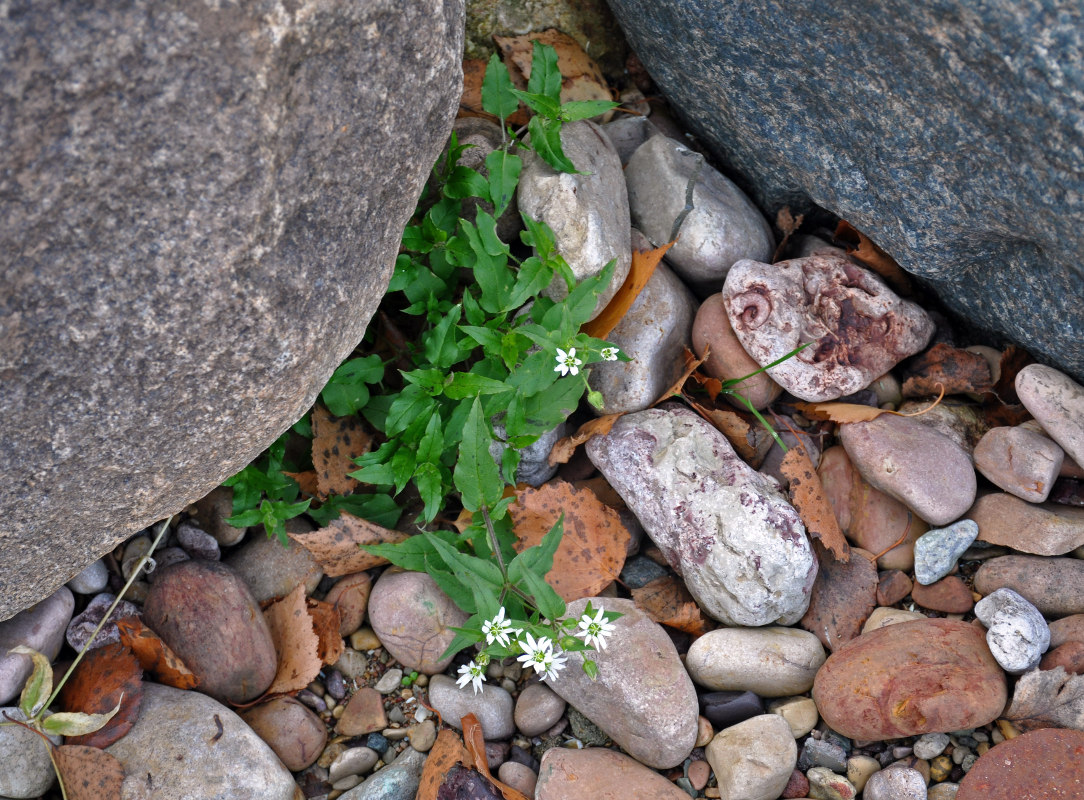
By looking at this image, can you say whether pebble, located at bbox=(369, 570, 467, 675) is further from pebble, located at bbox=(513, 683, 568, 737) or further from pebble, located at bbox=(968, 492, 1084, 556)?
pebble, located at bbox=(968, 492, 1084, 556)

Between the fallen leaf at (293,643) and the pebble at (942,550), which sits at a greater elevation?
the pebble at (942,550)

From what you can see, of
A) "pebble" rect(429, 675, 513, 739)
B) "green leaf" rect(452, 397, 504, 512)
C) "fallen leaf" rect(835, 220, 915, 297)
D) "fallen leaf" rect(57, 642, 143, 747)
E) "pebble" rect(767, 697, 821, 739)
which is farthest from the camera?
"fallen leaf" rect(835, 220, 915, 297)

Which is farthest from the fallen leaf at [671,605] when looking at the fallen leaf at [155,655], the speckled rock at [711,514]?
the fallen leaf at [155,655]

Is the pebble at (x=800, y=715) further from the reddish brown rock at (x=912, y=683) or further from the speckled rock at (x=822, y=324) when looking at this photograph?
the speckled rock at (x=822, y=324)

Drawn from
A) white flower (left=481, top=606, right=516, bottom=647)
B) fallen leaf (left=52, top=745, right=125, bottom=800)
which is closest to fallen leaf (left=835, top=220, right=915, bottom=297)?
white flower (left=481, top=606, right=516, bottom=647)

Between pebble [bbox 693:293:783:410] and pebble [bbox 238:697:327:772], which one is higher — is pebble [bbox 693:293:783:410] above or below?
above

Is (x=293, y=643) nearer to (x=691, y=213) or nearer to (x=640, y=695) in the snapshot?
(x=640, y=695)

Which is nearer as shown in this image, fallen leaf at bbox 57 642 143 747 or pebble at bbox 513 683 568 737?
fallen leaf at bbox 57 642 143 747
